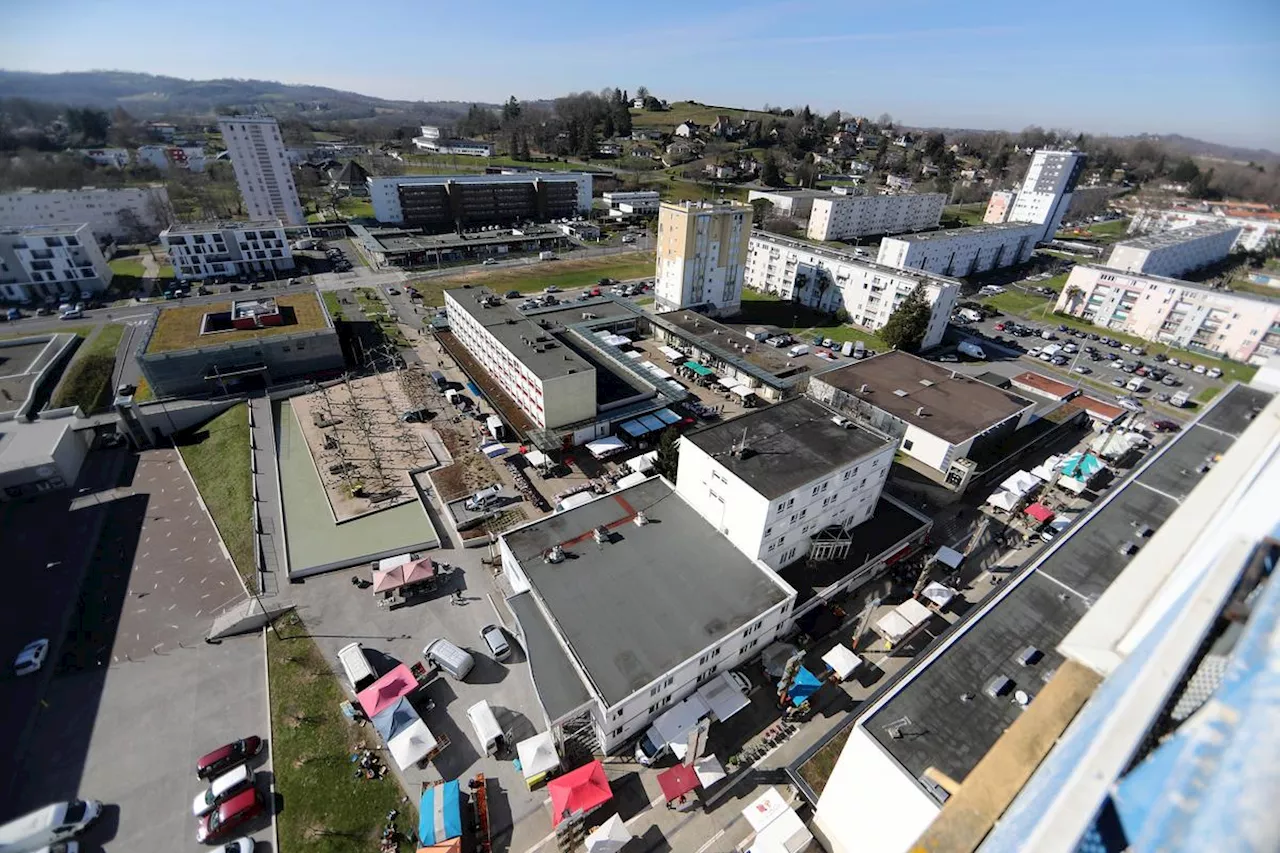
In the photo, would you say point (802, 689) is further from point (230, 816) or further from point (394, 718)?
point (230, 816)

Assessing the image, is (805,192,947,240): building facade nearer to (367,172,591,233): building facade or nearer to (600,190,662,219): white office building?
(600,190,662,219): white office building

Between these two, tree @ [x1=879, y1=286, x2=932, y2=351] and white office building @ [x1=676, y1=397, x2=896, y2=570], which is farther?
tree @ [x1=879, y1=286, x2=932, y2=351]

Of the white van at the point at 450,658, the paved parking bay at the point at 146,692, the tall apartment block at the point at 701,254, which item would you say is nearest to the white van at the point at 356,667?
the white van at the point at 450,658

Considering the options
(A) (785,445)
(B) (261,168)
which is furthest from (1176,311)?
(B) (261,168)

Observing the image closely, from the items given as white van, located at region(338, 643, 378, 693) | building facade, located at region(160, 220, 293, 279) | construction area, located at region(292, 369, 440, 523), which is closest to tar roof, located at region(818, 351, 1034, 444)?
construction area, located at region(292, 369, 440, 523)

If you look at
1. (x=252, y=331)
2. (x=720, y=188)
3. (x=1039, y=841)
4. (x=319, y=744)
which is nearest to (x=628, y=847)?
(x=319, y=744)
